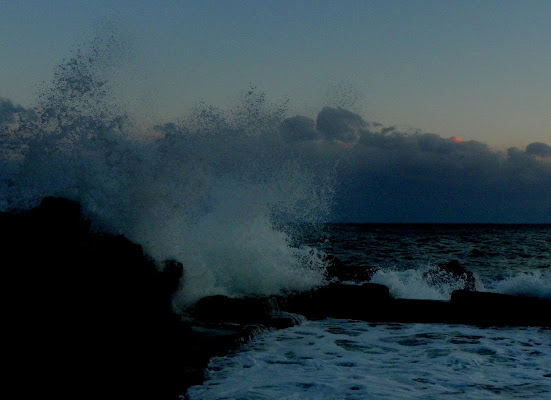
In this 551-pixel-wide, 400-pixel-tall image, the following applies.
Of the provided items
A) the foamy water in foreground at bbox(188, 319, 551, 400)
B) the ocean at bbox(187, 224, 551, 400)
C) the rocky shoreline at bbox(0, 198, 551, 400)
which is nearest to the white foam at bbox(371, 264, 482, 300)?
the ocean at bbox(187, 224, 551, 400)

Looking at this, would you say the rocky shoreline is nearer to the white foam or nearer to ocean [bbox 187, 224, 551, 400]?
ocean [bbox 187, 224, 551, 400]

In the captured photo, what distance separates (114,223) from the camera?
716 cm

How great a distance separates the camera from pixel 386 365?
575 cm

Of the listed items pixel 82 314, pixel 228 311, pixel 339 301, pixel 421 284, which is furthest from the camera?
pixel 421 284

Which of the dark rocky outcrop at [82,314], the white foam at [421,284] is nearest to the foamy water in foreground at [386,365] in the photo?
the dark rocky outcrop at [82,314]

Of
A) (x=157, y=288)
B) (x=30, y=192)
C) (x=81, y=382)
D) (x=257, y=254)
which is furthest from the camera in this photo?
(x=257, y=254)

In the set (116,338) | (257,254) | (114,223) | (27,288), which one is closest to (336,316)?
(257,254)

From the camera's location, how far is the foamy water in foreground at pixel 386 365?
4.72m

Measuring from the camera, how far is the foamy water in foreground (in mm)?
4719

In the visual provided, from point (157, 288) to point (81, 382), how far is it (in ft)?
5.28

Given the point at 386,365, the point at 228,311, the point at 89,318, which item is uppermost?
the point at 89,318

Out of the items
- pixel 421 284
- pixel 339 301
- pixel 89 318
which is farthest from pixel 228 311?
pixel 421 284

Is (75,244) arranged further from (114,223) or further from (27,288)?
(114,223)

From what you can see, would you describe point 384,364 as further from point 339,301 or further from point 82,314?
point 339,301
